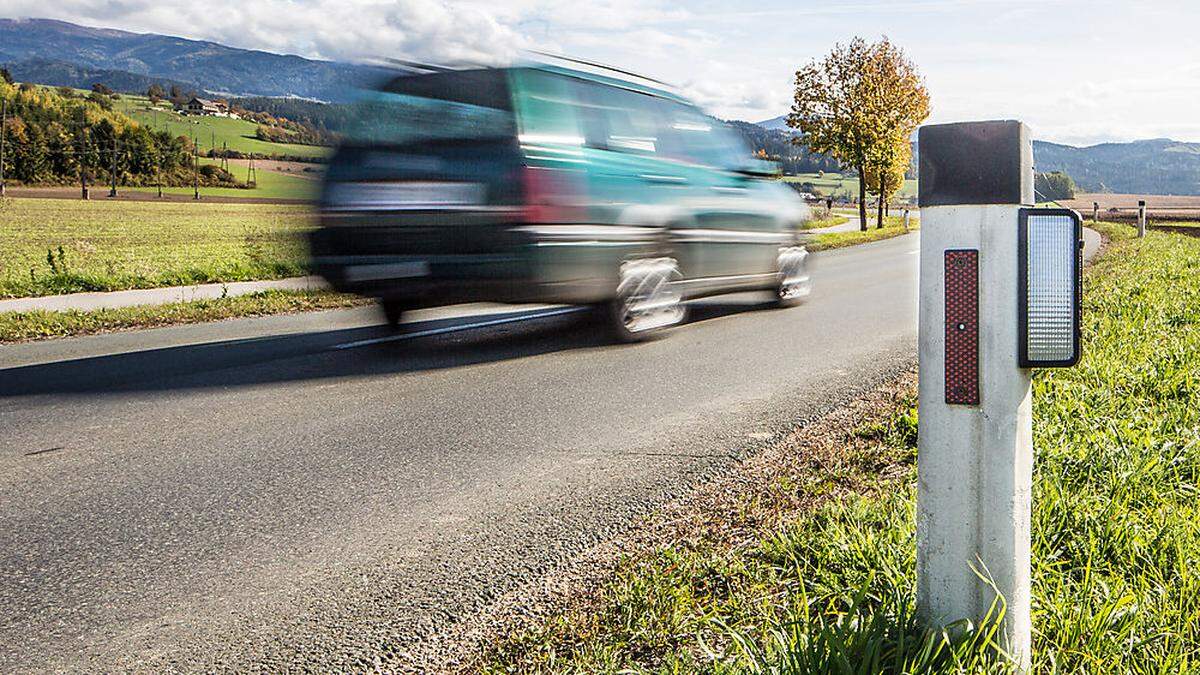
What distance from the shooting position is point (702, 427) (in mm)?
4734

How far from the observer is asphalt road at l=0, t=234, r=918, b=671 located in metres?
2.60

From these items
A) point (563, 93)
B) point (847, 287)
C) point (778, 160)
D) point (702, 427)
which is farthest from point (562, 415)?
point (847, 287)

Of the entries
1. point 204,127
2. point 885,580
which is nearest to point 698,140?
point 885,580

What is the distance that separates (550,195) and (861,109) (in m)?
34.6

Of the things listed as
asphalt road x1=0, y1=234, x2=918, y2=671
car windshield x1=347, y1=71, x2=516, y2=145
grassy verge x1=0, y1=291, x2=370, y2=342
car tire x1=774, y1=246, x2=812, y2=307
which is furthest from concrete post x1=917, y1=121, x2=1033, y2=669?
car tire x1=774, y1=246, x2=812, y2=307

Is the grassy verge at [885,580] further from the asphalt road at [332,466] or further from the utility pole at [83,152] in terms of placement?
the utility pole at [83,152]

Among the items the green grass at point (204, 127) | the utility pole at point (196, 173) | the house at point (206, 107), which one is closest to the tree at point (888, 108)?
the green grass at point (204, 127)

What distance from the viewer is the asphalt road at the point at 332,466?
2.60m

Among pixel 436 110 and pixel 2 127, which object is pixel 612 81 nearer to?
pixel 436 110

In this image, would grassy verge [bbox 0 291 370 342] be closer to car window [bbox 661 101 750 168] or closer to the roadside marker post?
car window [bbox 661 101 750 168]

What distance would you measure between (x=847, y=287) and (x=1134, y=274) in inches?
136

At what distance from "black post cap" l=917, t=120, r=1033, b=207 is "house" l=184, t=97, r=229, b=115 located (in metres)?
123

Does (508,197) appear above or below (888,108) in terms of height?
below

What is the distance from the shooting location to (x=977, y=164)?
69.5 inches
